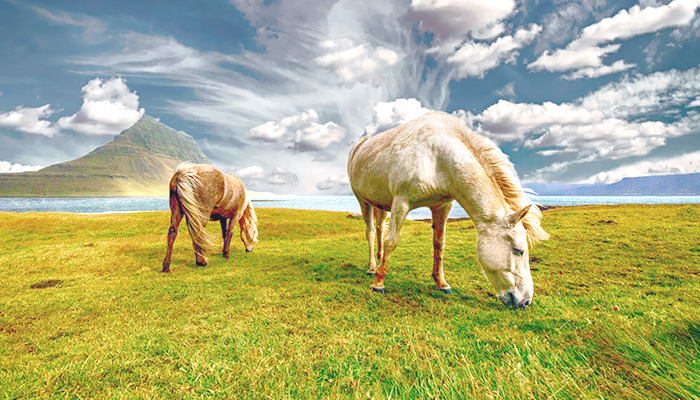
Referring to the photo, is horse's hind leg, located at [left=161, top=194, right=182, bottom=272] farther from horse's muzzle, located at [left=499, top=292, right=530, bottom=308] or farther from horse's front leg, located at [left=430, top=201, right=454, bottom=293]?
horse's muzzle, located at [left=499, top=292, right=530, bottom=308]

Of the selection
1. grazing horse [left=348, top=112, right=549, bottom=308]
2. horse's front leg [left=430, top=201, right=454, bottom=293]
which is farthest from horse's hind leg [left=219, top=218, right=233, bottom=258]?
horse's front leg [left=430, top=201, right=454, bottom=293]

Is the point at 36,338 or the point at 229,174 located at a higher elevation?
the point at 229,174

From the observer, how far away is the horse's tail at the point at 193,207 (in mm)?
7988

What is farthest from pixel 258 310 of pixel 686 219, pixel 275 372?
pixel 686 219

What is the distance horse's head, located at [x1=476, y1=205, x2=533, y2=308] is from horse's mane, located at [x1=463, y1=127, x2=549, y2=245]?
29cm

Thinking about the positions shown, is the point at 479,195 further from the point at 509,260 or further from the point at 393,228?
the point at 393,228

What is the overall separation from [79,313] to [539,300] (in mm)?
8002

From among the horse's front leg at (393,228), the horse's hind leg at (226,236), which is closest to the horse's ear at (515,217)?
the horse's front leg at (393,228)

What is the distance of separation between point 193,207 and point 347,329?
6.44 m

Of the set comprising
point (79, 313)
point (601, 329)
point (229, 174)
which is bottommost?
point (79, 313)

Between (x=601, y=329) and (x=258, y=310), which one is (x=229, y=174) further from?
(x=601, y=329)

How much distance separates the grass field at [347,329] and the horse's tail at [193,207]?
88cm

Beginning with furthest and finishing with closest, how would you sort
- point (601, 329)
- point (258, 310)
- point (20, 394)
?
1. point (258, 310)
2. point (601, 329)
3. point (20, 394)

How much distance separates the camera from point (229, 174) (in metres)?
11.0
